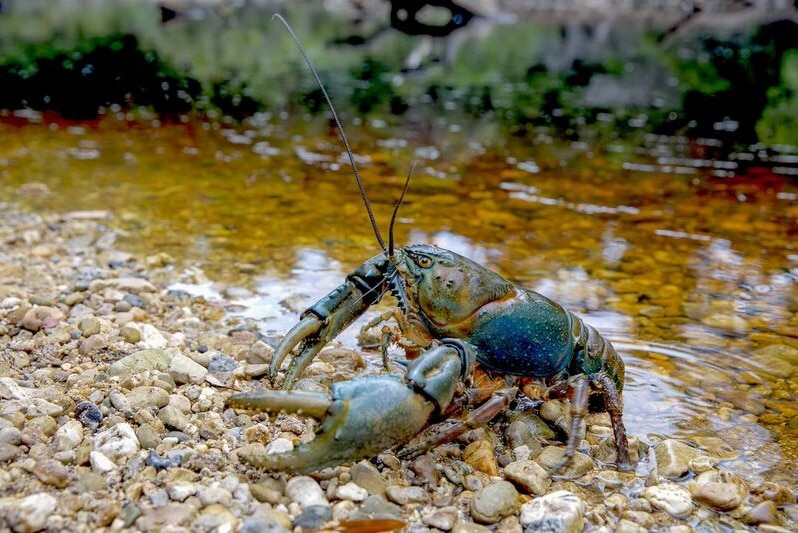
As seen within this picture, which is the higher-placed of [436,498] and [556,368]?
[556,368]

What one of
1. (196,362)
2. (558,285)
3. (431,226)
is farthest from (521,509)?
(431,226)

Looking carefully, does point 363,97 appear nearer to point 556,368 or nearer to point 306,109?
point 306,109

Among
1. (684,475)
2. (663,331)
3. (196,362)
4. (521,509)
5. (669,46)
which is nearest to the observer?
(521,509)

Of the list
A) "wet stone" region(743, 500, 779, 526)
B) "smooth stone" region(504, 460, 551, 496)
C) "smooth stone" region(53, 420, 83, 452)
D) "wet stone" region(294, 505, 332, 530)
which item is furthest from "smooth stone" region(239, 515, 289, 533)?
"wet stone" region(743, 500, 779, 526)

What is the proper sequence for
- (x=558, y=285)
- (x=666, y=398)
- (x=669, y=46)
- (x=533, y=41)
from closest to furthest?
1. (x=666, y=398)
2. (x=558, y=285)
3. (x=669, y=46)
4. (x=533, y=41)

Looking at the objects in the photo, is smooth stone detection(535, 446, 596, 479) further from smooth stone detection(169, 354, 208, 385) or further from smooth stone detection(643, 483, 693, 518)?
smooth stone detection(169, 354, 208, 385)

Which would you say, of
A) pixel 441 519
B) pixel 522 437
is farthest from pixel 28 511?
pixel 522 437
